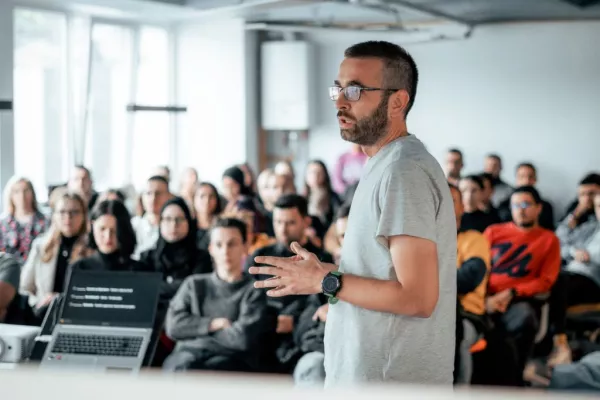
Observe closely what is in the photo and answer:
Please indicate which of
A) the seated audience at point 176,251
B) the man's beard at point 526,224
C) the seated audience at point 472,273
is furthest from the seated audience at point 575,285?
the seated audience at point 176,251

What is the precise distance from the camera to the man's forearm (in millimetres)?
1370

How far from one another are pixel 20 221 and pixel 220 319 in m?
2.40

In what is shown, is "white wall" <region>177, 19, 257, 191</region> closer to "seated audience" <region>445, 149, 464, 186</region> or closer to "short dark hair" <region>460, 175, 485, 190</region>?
"seated audience" <region>445, 149, 464, 186</region>

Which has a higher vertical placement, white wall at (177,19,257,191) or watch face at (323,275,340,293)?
white wall at (177,19,257,191)

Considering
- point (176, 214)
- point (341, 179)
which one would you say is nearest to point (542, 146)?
point (341, 179)

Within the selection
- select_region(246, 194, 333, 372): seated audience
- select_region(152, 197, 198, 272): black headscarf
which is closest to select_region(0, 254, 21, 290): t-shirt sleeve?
select_region(152, 197, 198, 272): black headscarf

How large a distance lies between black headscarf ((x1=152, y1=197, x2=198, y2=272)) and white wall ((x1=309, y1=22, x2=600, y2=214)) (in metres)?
5.84

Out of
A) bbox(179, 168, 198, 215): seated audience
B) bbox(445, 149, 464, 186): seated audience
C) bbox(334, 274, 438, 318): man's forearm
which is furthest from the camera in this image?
bbox(445, 149, 464, 186): seated audience

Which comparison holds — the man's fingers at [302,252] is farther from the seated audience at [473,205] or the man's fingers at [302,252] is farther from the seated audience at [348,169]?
the seated audience at [348,169]

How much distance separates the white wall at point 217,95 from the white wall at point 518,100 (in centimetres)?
104

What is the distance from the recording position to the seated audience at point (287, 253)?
3828mm

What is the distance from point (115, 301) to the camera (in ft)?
10.2

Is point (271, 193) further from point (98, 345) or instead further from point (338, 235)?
point (98, 345)

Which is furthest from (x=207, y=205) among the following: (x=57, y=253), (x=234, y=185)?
(x=57, y=253)
